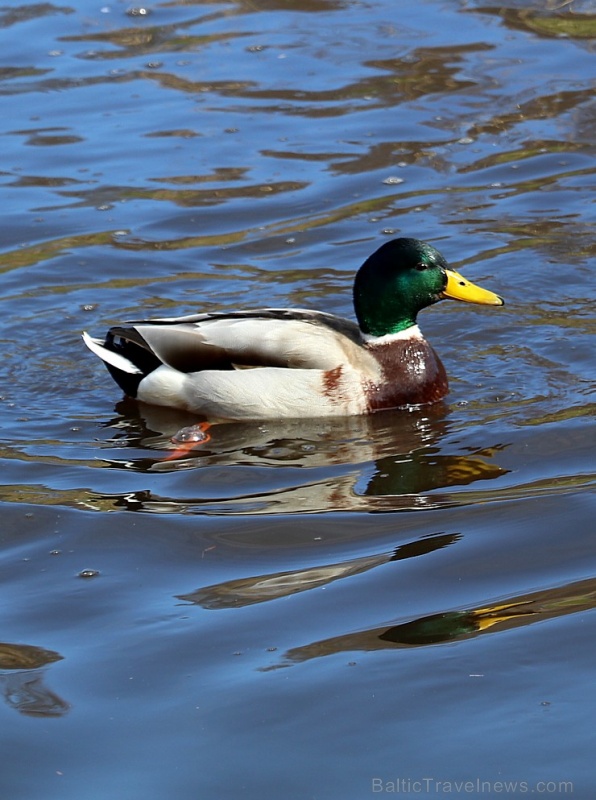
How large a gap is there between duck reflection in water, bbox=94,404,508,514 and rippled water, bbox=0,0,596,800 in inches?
0.9

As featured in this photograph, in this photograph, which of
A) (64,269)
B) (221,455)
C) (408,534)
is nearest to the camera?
(408,534)

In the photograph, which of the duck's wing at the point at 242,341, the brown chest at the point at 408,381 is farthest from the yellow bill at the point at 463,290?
the duck's wing at the point at 242,341

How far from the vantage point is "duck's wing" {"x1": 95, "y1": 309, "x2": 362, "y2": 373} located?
6.61m

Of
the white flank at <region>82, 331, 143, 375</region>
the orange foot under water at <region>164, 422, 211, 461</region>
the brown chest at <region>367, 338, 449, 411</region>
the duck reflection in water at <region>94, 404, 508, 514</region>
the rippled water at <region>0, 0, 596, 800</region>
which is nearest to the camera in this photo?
the rippled water at <region>0, 0, 596, 800</region>

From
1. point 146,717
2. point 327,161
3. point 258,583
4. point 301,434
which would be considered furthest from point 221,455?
point 327,161

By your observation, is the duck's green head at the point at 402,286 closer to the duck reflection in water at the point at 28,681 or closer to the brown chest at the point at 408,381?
the brown chest at the point at 408,381

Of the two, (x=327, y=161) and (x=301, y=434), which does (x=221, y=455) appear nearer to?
(x=301, y=434)

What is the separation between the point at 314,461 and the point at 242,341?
0.82 m

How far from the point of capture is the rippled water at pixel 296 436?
3.90 m

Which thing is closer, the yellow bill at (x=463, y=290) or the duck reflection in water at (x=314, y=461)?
the duck reflection in water at (x=314, y=461)

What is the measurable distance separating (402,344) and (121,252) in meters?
2.37

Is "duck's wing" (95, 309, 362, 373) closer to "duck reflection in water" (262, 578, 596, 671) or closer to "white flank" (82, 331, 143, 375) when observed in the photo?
"white flank" (82, 331, 143, 375)

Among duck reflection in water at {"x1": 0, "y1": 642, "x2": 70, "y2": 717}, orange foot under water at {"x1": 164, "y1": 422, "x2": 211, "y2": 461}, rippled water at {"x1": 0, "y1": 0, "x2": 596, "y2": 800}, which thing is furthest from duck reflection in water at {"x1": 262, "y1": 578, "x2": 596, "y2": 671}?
orange foot under water at {"x1": 164, "y1": 422, "x2": 211, "y2": 461}

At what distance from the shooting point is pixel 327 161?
31.9 feet
